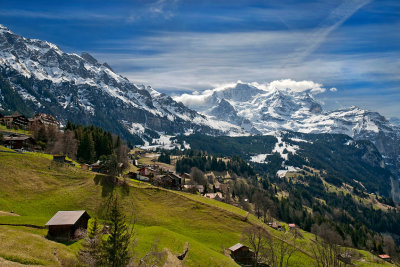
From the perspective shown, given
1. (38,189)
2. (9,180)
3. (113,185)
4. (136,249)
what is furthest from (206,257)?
(9,180)

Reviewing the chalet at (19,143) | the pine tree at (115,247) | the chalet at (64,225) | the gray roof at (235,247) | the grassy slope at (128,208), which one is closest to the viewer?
the pine tree at (115,247)

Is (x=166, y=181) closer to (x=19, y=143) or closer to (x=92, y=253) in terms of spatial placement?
(x=19, y=143)

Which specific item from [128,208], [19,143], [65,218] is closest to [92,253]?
[65,218]

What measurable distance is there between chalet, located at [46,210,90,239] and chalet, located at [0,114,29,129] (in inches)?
4885

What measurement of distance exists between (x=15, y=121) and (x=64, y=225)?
133495mm

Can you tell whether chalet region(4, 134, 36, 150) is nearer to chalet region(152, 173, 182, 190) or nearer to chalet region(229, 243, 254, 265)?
chalet region(152, 173, 182, 190)

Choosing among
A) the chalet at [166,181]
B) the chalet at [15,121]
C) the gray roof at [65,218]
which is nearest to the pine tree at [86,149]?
the chalet at [166,181]

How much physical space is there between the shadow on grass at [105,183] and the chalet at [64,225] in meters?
24.1

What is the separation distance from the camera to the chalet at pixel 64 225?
53625 mm

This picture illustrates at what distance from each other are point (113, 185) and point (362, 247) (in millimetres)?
138436

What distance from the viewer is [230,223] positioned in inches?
3398

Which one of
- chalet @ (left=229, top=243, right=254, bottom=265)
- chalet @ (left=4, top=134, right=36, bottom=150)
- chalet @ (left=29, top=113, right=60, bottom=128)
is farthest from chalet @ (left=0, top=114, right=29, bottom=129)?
chalet @ (left=229, top=243, right=254, bottom=265)

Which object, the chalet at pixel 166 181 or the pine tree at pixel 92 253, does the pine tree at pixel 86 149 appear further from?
the pine tree at pixel 92 253

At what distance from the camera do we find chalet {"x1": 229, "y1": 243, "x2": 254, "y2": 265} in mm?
69625
